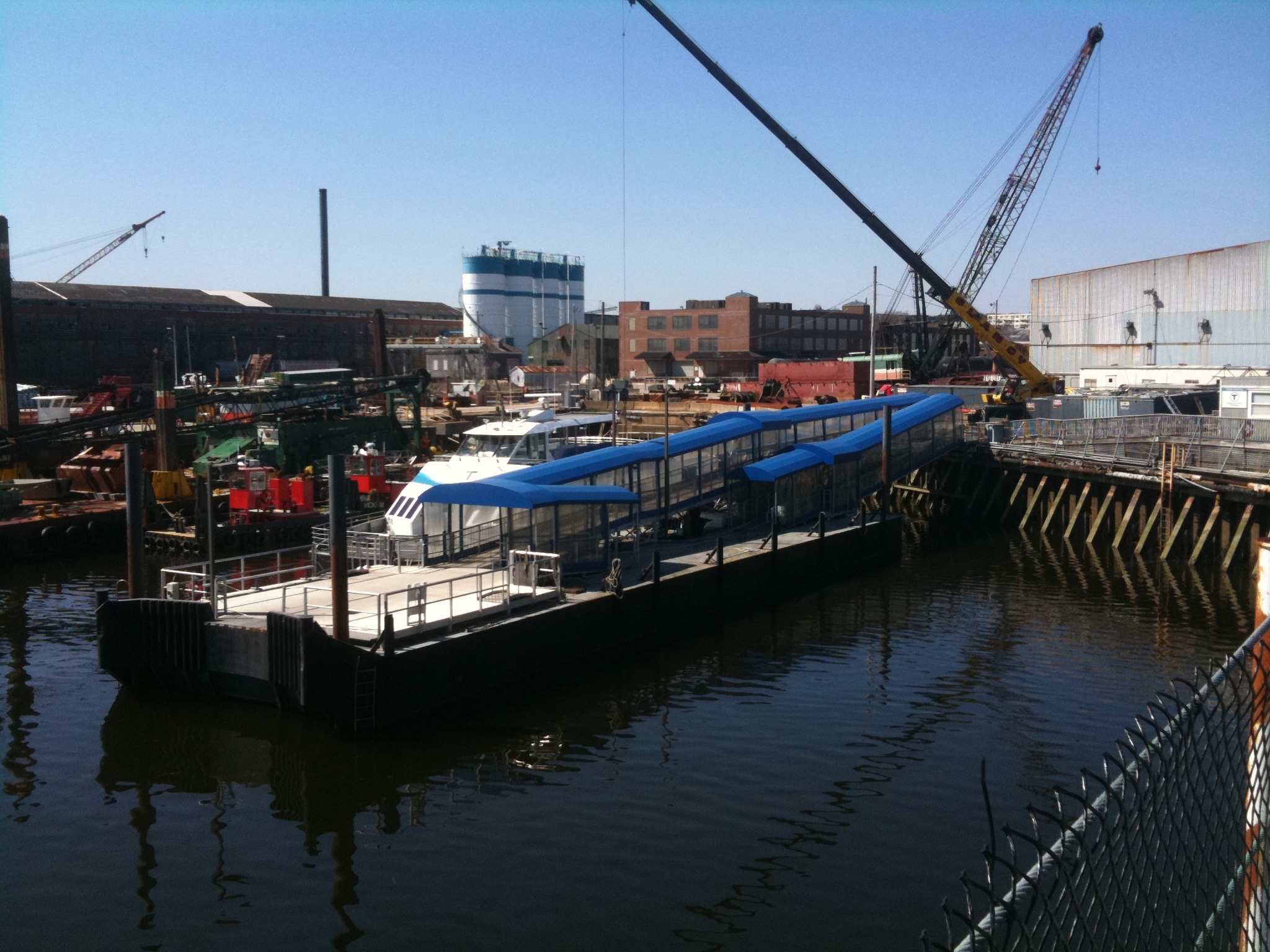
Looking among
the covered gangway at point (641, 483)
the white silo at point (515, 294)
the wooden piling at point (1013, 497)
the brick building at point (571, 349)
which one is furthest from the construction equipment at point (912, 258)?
the white silo at point (515, 294)

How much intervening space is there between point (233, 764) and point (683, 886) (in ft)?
27.0

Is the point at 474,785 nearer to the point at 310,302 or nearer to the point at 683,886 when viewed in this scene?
the point at 683,886

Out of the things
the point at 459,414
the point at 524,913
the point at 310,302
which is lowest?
the point at 524,913

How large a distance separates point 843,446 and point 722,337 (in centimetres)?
6177

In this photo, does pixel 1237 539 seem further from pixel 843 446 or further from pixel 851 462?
pixel 843 446

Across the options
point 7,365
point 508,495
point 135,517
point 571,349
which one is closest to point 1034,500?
point 508,495

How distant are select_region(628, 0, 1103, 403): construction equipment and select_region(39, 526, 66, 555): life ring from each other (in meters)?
40.0

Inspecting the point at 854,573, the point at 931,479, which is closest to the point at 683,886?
the point at 854,573

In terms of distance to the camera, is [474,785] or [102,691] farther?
[102,691]

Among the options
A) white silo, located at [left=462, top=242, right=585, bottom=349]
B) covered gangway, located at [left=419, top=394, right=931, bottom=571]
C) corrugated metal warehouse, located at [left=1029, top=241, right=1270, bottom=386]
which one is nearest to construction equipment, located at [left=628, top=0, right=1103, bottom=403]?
corrugated metal warehouse, located at [left=1029, top=241, right=1270, bottom=386]

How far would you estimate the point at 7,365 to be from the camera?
139ft

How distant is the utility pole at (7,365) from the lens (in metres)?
42.6

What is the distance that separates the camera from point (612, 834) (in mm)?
14539

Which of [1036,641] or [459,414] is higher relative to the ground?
[459,414]
